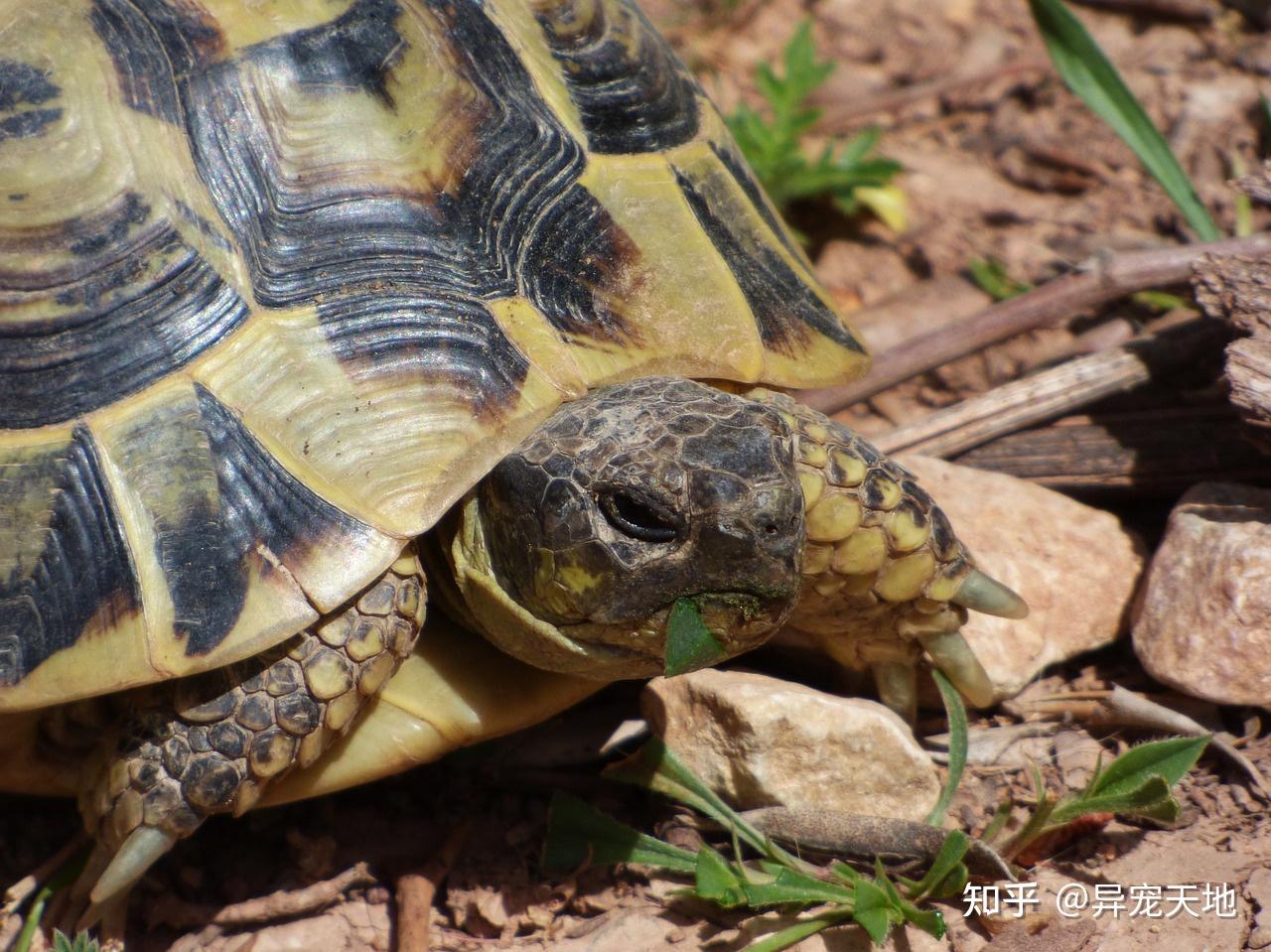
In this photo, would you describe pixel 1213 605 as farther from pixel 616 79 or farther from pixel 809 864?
pixel 616 79

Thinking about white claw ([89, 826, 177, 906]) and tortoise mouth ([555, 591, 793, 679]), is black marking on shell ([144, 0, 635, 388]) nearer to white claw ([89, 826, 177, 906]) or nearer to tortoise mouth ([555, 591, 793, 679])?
tortoise mouth ([555, 591, 793, 679])

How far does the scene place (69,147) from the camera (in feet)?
7.28

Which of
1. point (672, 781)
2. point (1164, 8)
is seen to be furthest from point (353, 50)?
point (1164, 8)

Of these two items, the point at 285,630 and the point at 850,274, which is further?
the point at 850,274

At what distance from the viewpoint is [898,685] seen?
2.71 m

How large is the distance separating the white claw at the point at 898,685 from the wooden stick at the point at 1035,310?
35.8 inches

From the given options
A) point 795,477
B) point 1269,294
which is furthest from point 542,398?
point 1269,294

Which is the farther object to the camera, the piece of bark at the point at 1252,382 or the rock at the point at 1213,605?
the piece of bark at the point at 1252,382

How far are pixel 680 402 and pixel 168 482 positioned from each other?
87cm

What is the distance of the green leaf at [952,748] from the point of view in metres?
2.44

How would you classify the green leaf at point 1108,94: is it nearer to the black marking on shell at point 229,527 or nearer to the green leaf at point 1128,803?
the green leaf at point 1128,803

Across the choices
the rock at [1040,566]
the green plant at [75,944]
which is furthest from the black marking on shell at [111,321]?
the rock at [1040,566]

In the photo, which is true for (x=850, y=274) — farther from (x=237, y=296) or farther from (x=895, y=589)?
(x=237, y=296)

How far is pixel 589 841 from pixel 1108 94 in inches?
105
